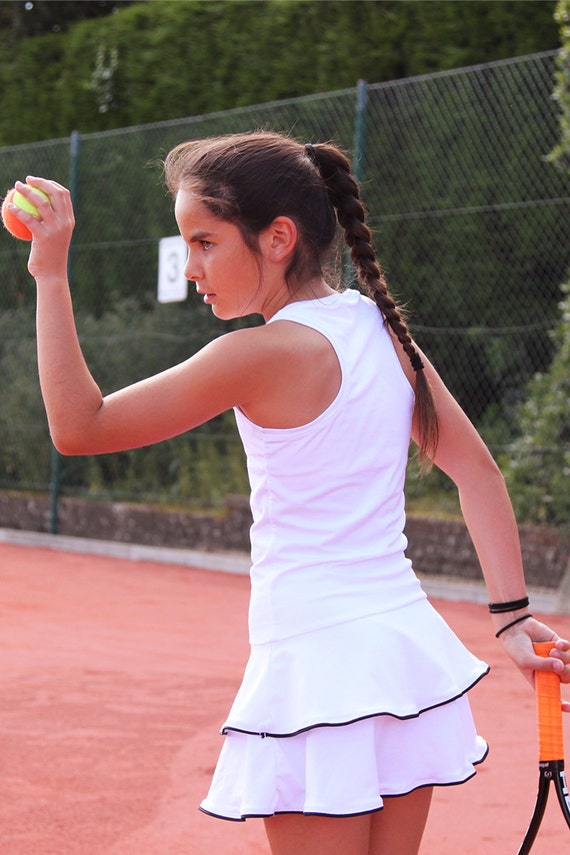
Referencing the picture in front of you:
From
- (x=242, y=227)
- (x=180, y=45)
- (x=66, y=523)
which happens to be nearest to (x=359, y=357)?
(x=242, y=227)

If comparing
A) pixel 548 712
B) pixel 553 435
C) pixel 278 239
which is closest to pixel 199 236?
pixel 278 239

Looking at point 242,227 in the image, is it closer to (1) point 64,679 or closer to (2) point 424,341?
(1) point 64,679

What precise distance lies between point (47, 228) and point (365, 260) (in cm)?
53

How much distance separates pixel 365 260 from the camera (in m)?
2.04

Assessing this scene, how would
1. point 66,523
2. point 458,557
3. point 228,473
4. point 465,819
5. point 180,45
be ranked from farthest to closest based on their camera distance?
point 180,45 < point 66,523 < point 228,473 < point 458,557 < point 465,819

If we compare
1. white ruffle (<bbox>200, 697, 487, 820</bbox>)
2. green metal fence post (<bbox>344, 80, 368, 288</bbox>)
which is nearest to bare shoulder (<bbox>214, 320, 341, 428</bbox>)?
white ruffle (<bbox>200, 697, 487, 820</bbox>)

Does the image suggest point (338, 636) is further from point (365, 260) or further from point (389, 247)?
point (389, 247)

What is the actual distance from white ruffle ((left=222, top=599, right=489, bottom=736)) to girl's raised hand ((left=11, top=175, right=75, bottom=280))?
59 centimetres

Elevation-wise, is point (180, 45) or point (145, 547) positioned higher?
point (180, 45)

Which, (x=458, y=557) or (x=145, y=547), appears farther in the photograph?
(x=145, y=547)

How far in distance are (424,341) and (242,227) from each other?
6.57 metres

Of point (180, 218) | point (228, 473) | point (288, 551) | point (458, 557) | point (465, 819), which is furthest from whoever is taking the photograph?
point (228, 473)

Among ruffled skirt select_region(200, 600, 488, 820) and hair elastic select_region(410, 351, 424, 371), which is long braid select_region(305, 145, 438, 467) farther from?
ruffled skirt select_region(200, 600, 488, 820)

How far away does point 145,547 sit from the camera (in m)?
9.64
